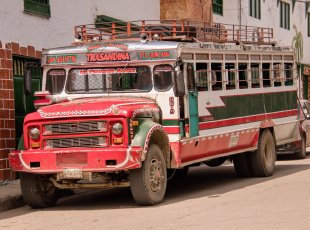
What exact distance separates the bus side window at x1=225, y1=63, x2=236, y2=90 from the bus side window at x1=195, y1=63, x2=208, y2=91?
101 cm

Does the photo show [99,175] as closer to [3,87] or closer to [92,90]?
[92,90]

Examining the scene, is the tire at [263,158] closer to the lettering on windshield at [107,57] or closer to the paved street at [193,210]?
the paved street at [193,210]

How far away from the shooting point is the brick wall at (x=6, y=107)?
49.4ft

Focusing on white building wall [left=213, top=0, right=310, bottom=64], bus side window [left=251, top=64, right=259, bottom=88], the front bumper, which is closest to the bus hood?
the front bumper

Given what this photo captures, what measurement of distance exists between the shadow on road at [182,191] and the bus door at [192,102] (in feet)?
3.62

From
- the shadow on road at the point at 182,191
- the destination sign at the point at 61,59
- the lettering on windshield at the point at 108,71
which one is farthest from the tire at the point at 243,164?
the destination sign at the point at 61,59

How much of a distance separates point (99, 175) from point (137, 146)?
73 centimetres

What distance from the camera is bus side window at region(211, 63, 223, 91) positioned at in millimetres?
13895

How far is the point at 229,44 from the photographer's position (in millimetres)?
14984

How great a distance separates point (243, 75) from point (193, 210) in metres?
4.91

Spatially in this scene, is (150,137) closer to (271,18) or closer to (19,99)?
(19,99)

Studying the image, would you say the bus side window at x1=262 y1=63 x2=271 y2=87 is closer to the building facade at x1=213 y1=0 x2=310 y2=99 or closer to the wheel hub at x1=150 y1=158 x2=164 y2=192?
the wheel hub at x1=150 y1=158 x2=164 y2=192

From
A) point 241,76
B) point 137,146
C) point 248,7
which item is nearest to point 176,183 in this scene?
point 241,76

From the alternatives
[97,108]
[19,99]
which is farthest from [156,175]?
[19,99]
